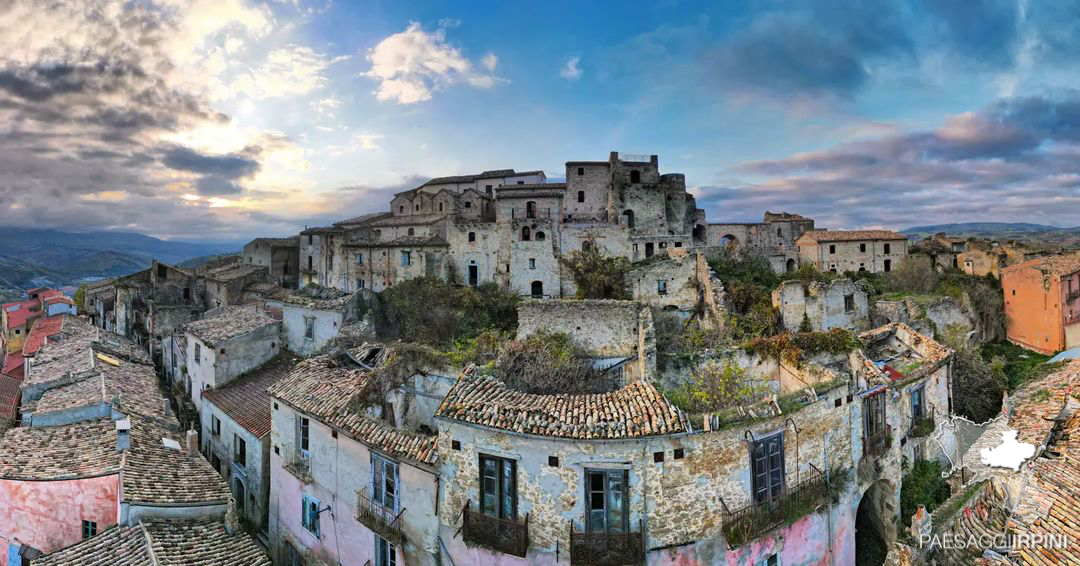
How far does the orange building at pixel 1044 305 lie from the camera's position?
37312mm

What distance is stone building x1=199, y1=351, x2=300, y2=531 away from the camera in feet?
65.8

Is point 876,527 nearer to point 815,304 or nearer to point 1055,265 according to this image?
point 815,304

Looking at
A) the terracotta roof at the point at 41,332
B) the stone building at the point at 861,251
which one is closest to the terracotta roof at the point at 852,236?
the stone building at the point at 861,251

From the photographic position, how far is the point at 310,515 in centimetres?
1664

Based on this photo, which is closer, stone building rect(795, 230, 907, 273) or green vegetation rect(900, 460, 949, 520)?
green vegetation rect(900, 460, 949, 520)

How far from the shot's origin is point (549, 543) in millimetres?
11500

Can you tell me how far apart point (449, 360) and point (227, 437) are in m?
11.5


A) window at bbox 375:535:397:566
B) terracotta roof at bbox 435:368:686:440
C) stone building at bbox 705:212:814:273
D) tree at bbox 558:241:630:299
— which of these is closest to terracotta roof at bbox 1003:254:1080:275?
stone building at bbox 705:212:814:273

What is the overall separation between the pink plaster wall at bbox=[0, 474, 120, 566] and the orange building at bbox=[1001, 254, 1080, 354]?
5319 centimetres

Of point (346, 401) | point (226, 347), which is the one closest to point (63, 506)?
point (346, 401)

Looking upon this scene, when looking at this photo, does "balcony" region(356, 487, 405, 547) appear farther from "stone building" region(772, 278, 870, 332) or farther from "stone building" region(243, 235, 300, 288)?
"stone building" region(243, 235, 300, 288)

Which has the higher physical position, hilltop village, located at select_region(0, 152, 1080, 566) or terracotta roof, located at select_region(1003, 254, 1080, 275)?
terracotta roof, located at select_region(1003, 254, 1080, 275)

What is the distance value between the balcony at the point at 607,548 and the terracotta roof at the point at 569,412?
2.13 metres

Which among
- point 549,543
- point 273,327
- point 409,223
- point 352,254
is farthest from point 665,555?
point 409,223
